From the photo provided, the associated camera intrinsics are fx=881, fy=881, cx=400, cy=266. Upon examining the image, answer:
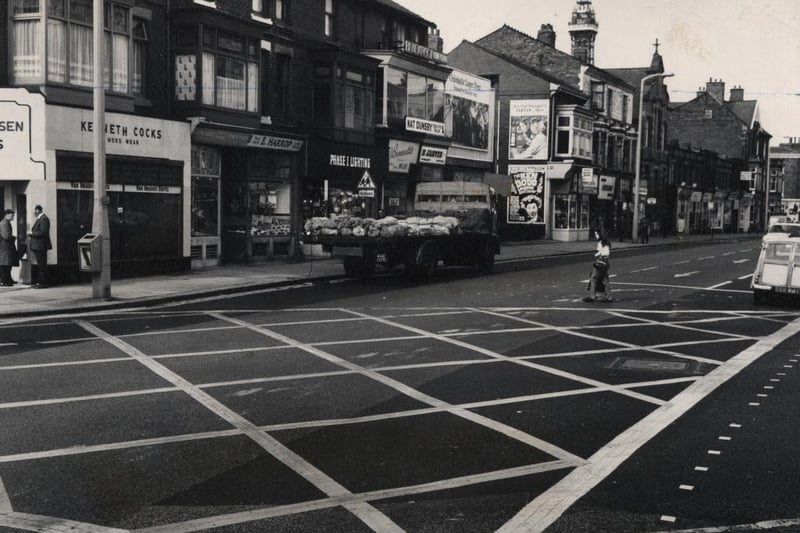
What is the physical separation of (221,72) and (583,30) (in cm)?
4624

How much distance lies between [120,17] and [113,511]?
65.3 ft

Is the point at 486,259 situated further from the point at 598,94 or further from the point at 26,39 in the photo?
the point at 598,94

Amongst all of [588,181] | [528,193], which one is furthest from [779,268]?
[588,181]

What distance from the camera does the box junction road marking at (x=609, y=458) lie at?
5867mm

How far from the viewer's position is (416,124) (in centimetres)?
3700

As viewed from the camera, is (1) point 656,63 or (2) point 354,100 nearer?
(2) point 354,100

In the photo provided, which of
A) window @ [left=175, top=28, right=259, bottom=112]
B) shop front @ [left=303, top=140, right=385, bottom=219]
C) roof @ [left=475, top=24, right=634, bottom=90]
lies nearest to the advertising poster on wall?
roof @ [left=475, top=24, right=634, bottom=90]

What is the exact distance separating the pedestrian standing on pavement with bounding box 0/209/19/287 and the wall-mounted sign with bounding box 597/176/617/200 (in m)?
44.7

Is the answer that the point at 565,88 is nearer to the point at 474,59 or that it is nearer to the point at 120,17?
the point at 474,59

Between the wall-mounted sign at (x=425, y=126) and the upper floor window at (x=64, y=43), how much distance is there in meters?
15.3

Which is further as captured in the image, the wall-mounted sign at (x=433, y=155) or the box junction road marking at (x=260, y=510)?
the wall-mounted sign at (x=433, y=155)

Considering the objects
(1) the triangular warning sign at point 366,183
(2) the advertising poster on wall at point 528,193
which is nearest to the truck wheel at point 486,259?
(1) the triangular warning sign at point 366,183

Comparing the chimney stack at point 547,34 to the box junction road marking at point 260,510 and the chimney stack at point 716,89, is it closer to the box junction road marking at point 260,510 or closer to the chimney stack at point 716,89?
the chimney stack at point 716,89

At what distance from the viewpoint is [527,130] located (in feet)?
175
